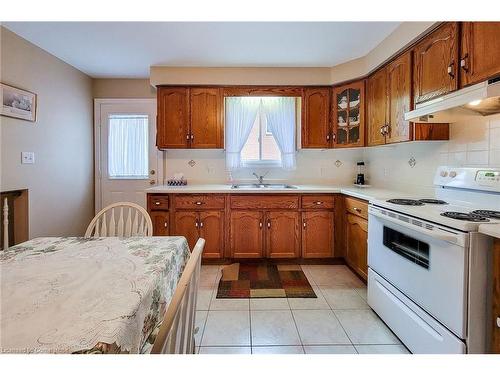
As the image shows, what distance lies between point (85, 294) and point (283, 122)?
318cm

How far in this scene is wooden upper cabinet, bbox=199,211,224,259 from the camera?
3279mm

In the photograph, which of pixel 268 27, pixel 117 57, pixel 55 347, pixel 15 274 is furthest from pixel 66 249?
pixel 117 57

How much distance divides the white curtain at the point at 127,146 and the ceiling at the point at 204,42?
0.73 metres

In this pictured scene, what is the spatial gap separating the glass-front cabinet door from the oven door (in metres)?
1.40

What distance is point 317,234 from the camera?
3316mm

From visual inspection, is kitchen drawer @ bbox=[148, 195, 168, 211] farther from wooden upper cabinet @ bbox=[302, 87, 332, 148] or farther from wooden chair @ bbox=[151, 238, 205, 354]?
wooden chair @ bbox=[151, 238, 205, 354]

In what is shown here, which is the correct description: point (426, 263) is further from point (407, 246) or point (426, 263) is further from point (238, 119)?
point (238, 119)

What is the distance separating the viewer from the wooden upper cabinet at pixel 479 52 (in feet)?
5.03

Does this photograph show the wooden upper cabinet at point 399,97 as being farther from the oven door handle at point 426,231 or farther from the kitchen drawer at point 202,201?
the kitchen drawer at point 202,201

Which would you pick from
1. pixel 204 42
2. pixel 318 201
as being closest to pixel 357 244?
pixel 318 201

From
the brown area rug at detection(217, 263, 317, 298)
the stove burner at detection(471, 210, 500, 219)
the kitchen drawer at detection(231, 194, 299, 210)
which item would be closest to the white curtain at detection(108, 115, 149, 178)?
the kitchen drawer at detection(231, 194, 299, 210)

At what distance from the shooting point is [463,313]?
1.35m

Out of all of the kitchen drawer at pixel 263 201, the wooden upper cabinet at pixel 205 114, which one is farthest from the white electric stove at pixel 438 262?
the wooden upper cabinet at pixel 205 114
